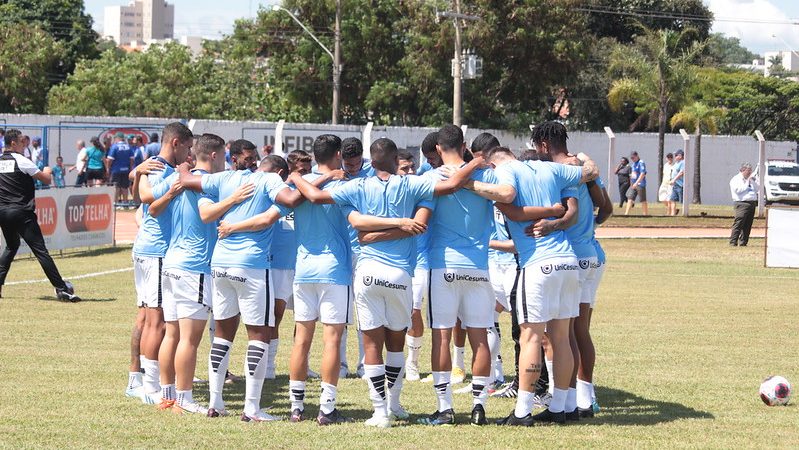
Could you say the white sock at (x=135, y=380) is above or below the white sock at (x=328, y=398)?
below

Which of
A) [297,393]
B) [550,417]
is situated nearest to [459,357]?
[550,417]

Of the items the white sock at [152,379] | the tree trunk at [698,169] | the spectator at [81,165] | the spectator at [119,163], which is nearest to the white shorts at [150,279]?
the white sock at [152,379]

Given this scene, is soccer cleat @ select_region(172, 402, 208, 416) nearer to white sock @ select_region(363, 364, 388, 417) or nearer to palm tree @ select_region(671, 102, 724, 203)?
white sock @ select_region(363, 364, 388, 417)

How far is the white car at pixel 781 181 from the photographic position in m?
45.3

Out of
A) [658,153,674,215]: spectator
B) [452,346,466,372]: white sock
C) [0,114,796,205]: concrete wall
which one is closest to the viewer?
[452,346,466,372]: white sock

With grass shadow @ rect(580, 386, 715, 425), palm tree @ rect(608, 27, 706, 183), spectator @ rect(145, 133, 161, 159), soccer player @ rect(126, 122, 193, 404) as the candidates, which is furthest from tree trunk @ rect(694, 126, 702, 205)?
soccer player @ rect(126, 122, 193, 404)

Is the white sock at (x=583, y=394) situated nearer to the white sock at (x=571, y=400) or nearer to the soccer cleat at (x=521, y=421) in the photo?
the white sock at (x=571, y=400)

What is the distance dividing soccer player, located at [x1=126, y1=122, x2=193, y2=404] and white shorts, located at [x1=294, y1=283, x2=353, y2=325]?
1.64 m

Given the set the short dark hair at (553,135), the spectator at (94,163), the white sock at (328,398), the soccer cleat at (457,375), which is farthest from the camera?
the spectator at (94,163)

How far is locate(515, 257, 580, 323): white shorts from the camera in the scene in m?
9.06

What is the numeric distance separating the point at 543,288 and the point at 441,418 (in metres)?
1.28

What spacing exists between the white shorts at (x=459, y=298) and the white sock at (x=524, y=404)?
1.90 feet

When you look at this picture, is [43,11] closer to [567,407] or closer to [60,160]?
[60,160]

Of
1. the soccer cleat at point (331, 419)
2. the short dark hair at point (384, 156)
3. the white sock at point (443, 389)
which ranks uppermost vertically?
the short dark hair at point (384, 156)
